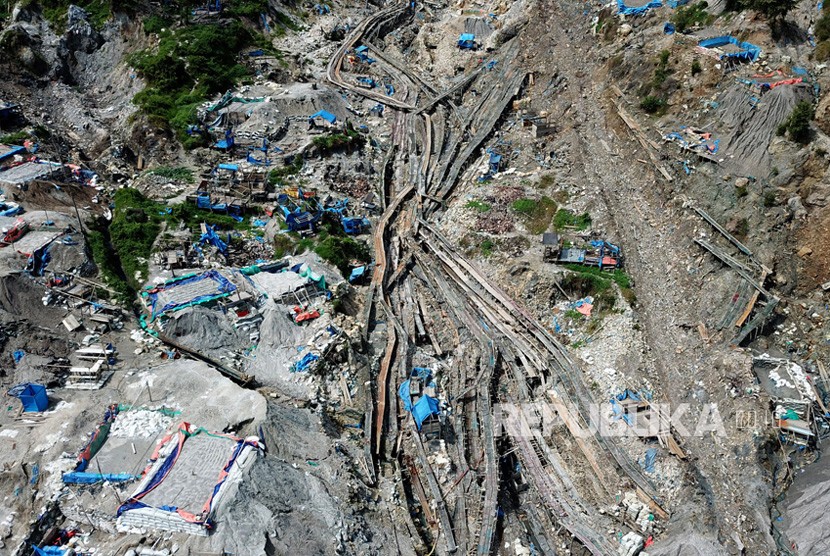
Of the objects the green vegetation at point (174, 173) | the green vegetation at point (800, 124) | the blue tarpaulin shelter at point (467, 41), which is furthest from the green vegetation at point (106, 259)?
the blue tarpaulin shelter at point (467, 41)

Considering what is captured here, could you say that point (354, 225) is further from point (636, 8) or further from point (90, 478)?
point (636, 8)

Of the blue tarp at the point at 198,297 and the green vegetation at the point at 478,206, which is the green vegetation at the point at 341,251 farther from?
the green vegetation at the point at 478,206

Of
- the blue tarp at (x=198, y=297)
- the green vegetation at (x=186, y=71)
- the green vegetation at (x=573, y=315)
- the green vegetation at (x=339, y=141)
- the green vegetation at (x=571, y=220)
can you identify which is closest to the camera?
the blue tarp at (x=198, y=297)

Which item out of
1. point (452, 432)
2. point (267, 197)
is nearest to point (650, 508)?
point (452, 432)

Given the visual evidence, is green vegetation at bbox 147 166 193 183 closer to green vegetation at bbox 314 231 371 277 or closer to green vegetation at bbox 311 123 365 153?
green vegetation at bbox 311 123 365 153

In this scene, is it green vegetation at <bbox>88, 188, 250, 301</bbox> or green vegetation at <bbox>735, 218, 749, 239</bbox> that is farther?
green vegetation at <bbox>88, 188, 250, 301</bbox>

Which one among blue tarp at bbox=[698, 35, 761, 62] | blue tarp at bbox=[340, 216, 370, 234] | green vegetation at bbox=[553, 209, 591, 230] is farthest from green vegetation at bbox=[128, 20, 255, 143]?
blue tarp at bbox=[698, 35, 761, 62]
